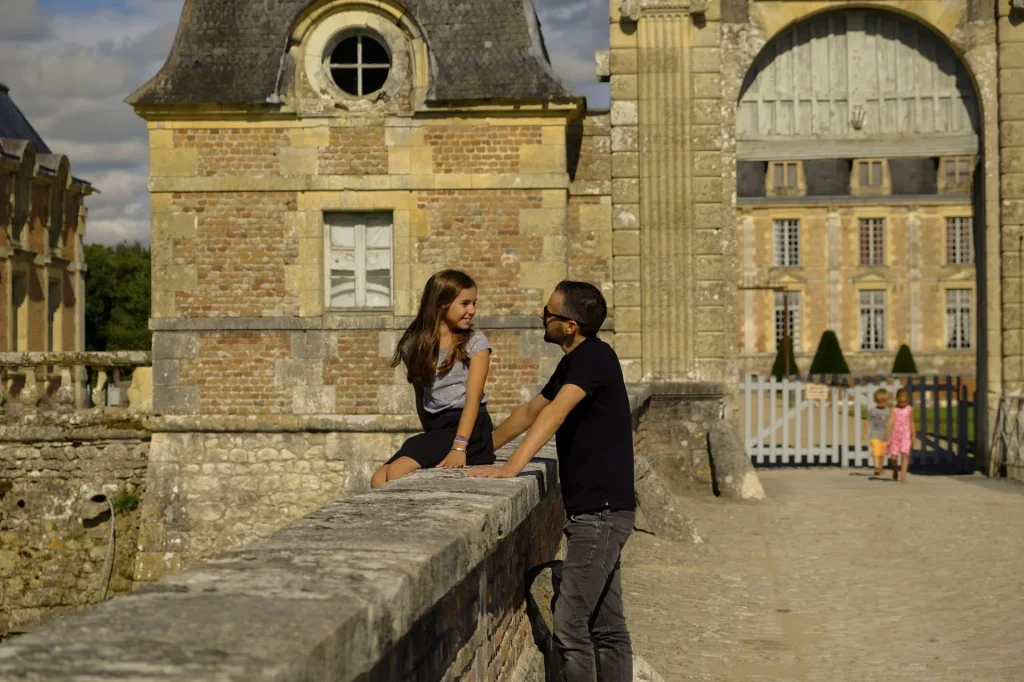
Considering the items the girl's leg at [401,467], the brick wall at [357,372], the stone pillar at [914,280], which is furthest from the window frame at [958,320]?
the girl's leg at [401,467]

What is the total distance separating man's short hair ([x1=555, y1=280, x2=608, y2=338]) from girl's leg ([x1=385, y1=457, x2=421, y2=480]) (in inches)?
42.3

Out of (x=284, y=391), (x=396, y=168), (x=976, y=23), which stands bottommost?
(x=284, y=391)

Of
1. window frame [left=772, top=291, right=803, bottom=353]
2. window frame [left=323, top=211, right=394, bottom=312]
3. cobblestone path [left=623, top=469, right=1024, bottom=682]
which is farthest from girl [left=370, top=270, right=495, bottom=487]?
window frame [left=772, top=291, right=803, bottom=353]

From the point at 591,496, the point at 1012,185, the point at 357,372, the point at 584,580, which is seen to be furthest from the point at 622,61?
the point at 584,580

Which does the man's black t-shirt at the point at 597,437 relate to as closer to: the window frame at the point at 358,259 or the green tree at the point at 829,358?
the window frame at the point at 358,259

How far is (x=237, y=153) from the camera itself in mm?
14656

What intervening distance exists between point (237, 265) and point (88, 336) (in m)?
43.7

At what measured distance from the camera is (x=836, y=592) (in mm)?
8500

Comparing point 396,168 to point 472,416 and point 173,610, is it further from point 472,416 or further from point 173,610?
point 173,610

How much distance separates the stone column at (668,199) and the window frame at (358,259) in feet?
9.14

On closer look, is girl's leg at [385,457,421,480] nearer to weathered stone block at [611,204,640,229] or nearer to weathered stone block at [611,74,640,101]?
weathered stone block at [611,204,640,229]

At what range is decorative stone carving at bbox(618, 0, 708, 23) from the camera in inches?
569

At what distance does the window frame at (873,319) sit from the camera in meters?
52.6

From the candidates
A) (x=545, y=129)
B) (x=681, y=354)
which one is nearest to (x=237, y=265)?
(x=545, y=129)
